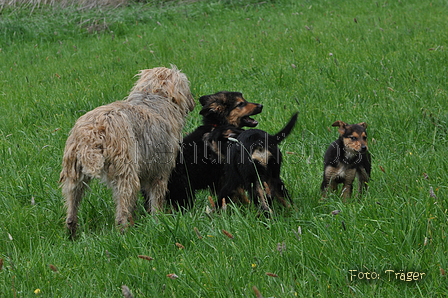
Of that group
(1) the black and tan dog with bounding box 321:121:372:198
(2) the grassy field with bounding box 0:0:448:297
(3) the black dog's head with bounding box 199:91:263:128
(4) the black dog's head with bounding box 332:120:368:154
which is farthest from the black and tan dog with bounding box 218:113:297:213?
(3) the black dog's head with bounding box 199:91:263:128

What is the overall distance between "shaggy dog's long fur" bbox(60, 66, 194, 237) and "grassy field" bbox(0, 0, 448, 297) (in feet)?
0.92

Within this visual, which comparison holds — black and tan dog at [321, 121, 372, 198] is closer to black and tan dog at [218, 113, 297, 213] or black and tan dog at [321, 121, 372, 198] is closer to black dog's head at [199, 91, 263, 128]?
black and tan dog at [218, 113, 297, 213]

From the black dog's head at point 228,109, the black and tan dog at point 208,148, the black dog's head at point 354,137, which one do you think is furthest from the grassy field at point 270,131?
the black dog's head at point 228,109

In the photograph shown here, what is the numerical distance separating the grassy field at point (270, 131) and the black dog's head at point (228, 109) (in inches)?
26.1

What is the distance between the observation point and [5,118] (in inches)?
291

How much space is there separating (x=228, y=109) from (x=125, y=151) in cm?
161

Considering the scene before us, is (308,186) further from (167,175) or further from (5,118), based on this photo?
(5,118)

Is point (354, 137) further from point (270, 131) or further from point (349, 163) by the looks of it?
point (270, 131)

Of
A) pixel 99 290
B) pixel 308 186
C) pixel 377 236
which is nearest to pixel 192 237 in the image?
pixel 99 290

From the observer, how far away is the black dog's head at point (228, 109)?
5.48 metres

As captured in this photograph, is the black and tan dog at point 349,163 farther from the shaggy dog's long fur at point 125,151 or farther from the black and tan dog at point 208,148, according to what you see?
the shaggy dog's long fur at point 125,151

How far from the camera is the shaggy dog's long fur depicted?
411 centimetres

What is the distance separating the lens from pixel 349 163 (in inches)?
189

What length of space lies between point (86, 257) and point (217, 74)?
5578mm
